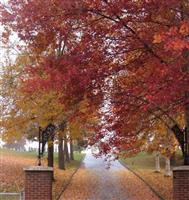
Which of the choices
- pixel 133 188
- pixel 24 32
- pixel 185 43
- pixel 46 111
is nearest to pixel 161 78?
pixel 185 43

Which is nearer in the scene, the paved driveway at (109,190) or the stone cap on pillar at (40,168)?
the stone cap on pillar at (40,168)

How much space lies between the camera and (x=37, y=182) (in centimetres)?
1717

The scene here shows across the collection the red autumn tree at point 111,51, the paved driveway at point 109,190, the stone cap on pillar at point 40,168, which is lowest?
the paved driveway at point 109,190

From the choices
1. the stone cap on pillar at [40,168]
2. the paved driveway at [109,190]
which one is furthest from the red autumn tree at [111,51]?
the paved driveway at [109,190]

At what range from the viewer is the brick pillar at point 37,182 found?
17.1 meters

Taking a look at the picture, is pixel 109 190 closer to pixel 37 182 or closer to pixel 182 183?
pixel 182 183

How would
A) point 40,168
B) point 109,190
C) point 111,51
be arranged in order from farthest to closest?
point 109,190, point 40,168, point 111,51

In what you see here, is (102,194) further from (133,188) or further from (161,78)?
(161,78)

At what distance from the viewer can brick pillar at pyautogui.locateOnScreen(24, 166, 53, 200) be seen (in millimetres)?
17141

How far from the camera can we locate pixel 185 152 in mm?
17562

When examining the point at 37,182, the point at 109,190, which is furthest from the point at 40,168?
the point at 109,190

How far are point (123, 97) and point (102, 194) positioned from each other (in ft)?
40.4

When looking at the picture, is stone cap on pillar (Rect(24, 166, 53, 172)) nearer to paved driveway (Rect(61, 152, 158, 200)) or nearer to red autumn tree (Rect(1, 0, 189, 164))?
red autumn tree (Rect(1, 0, 189, 164))

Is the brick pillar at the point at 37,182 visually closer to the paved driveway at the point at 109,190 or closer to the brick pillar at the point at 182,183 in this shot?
the brick pillar at the point at 182,183
